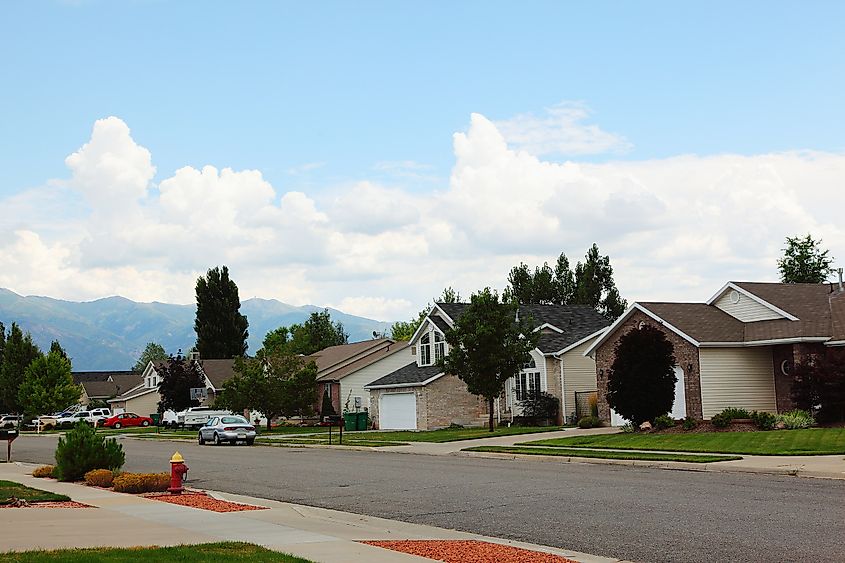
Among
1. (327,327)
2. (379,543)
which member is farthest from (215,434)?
(327,327)

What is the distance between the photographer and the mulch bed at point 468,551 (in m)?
11.6

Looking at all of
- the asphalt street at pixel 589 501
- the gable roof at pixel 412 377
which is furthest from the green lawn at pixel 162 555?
the gable roof at pixel 412 377

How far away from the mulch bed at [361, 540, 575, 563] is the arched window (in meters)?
42.9

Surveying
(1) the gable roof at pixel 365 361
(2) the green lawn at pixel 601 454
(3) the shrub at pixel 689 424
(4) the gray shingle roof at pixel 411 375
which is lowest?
(2) the green lawn at pixel 601 454

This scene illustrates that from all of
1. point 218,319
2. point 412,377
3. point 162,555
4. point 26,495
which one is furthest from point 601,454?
point 218,319

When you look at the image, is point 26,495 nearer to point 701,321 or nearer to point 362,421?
point 701,321

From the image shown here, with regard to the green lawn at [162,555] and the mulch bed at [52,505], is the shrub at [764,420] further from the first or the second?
the green lawn at [162,555]

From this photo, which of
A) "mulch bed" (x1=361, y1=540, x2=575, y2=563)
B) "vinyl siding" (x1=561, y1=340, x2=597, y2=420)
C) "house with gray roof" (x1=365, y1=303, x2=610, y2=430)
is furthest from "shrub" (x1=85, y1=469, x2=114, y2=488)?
"vinyl siding" (x1=561, y1=340, x2=597, y2=420)

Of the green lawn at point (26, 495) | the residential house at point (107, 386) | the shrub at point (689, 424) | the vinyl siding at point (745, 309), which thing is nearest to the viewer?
the green lawn at point (26, 495)

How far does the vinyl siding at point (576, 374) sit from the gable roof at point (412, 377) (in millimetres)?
7220

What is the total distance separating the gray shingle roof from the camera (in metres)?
52.9

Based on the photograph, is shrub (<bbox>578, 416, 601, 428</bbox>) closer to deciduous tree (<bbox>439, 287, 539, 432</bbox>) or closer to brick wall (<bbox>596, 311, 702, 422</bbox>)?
A: brick wall (<bbox>596, 311, 702, 422</bbox>)

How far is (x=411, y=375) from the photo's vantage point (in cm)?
5478

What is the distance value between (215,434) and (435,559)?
119 feet
